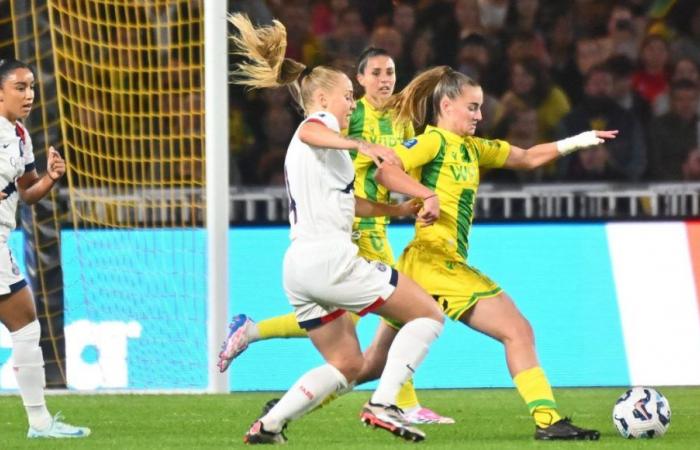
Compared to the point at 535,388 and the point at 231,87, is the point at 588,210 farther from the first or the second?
the point at 535,388

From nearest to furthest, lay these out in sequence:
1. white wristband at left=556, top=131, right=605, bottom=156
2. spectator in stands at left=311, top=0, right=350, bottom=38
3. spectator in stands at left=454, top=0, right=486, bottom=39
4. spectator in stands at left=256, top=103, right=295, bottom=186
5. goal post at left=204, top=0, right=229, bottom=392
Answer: white wristband at left=556, top=131, right=605, bottom=156 < goal post at left=204, top=0, right=229, bottom=392 < spectator in stands at left=256, top=103, right=295, bottom=186 < spectator in stands at left=454, top=0, right=486, bottom=39 < spectator in stands at left=311, top=0, right=350, bottom=38

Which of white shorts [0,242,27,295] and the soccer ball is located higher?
white shorts [0,242,27,295]

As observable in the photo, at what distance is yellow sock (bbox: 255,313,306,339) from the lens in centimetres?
859

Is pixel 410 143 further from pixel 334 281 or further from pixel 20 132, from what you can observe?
pixel 20 132

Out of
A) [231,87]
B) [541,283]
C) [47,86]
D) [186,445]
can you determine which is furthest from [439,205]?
[231,87]

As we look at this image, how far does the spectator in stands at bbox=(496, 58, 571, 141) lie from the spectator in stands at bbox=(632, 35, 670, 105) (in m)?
0.70

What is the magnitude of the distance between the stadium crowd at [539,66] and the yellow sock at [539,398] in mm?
5730

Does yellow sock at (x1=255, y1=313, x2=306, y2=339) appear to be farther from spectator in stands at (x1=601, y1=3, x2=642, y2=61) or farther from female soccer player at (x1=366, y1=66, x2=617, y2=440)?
spectator in stands at (x1=601, y1=3, x2=642, y2=61)

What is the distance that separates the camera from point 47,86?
33.4ft

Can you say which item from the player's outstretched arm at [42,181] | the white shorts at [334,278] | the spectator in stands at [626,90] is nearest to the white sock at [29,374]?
the player's outstretched arm at [42,181]

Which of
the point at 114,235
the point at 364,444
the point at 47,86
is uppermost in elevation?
the point at 47,86

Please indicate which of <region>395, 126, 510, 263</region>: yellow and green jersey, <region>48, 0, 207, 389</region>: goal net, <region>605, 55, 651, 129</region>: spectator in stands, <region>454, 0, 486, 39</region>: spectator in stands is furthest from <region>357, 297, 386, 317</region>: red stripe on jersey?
<region>454, 0, 486, 39</region>: spectator in stands

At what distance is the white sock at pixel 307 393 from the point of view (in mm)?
6613

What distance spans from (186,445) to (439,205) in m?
1.52
